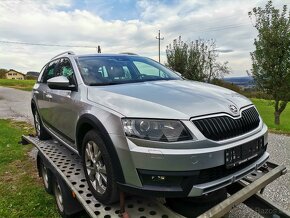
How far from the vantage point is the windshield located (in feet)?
11.3

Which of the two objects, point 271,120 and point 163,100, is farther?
point 271,120

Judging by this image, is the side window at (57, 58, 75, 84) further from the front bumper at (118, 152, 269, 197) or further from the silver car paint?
the front bumper at (118, 152, 269, 197)

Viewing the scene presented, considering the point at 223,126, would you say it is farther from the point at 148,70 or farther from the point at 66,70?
the point at 66,70

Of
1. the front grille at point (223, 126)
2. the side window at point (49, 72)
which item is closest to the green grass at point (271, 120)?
the front grille at point (223, 126)

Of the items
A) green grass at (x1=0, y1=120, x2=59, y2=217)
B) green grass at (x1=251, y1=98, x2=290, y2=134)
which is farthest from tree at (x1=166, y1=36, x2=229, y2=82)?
green grass at (x1=0, y1=120, x2=59, y2=217)

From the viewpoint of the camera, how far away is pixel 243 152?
254 cm

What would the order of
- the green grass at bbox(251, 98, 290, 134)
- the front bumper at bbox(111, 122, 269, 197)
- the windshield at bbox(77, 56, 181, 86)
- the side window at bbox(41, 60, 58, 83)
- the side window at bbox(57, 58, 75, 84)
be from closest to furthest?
the front bumper at bbox(111, 122, 269, 197), the windshield at bbox(77, 56, 181, 86), the side window at bbox(57, 58, 75, 84), the side window at bbox(41, 60, 58, 83), the green grass at bbox(251, 98, 290, 134)

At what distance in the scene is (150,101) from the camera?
250cm

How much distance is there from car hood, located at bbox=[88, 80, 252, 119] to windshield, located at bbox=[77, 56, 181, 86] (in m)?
0.33

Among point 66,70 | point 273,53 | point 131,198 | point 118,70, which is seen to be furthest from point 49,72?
point 273,53

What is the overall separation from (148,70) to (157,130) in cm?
185

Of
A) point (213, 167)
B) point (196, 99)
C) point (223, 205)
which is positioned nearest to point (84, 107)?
point (196, 99)

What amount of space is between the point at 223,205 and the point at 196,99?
3.10 feet

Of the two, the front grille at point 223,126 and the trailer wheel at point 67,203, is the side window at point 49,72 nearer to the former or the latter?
the trailer wheel at point 67,203
